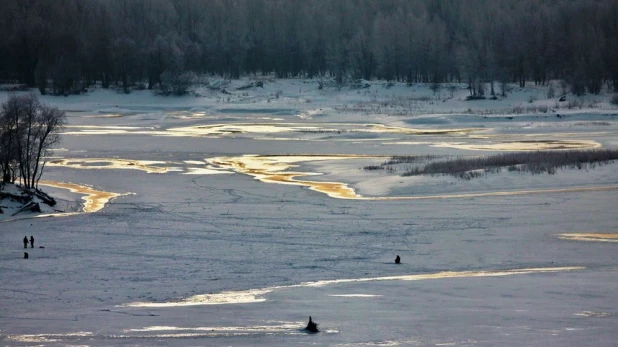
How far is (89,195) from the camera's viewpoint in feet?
87.0

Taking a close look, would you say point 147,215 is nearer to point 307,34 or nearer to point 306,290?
point 306,290

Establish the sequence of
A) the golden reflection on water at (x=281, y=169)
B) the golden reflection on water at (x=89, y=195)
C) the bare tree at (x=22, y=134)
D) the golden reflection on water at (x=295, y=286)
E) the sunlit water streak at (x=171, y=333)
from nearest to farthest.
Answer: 1. the sunlit water streak at (x=171, y=333)
2. the golden reflection on water at (x=295, y=286)
3. the golden reflection on water at (x=89, y=195)
4. the bare tree at (x=22, y=134)
5. the golden reflection on water at (x=281, y=169)

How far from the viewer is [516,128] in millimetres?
50250

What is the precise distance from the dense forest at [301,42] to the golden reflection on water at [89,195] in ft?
172

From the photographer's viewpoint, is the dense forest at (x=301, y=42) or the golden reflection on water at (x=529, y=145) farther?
the dense forest at (x=301, y=42)

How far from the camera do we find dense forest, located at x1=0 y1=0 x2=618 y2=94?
8344 centimetres

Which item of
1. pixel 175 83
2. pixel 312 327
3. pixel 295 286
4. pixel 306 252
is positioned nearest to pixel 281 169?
pixel 306 252

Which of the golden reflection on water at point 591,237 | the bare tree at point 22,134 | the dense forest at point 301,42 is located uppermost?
the dense forest at point 301,42

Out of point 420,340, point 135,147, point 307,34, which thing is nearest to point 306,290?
point 420,340

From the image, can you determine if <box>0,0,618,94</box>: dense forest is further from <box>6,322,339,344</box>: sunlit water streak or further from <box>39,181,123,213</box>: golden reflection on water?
<box>6,322,339,344</box>: sunlit water streak

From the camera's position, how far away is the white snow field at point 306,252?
39.7 ft

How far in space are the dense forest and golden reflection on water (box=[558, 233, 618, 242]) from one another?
58228 mm

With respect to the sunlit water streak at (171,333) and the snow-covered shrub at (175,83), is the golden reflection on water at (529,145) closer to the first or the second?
the sunlit water streak at (171,333)

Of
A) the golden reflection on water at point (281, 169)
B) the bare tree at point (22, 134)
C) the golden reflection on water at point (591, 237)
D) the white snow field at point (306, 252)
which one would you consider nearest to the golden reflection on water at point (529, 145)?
the white snow field at point (306, 252)
